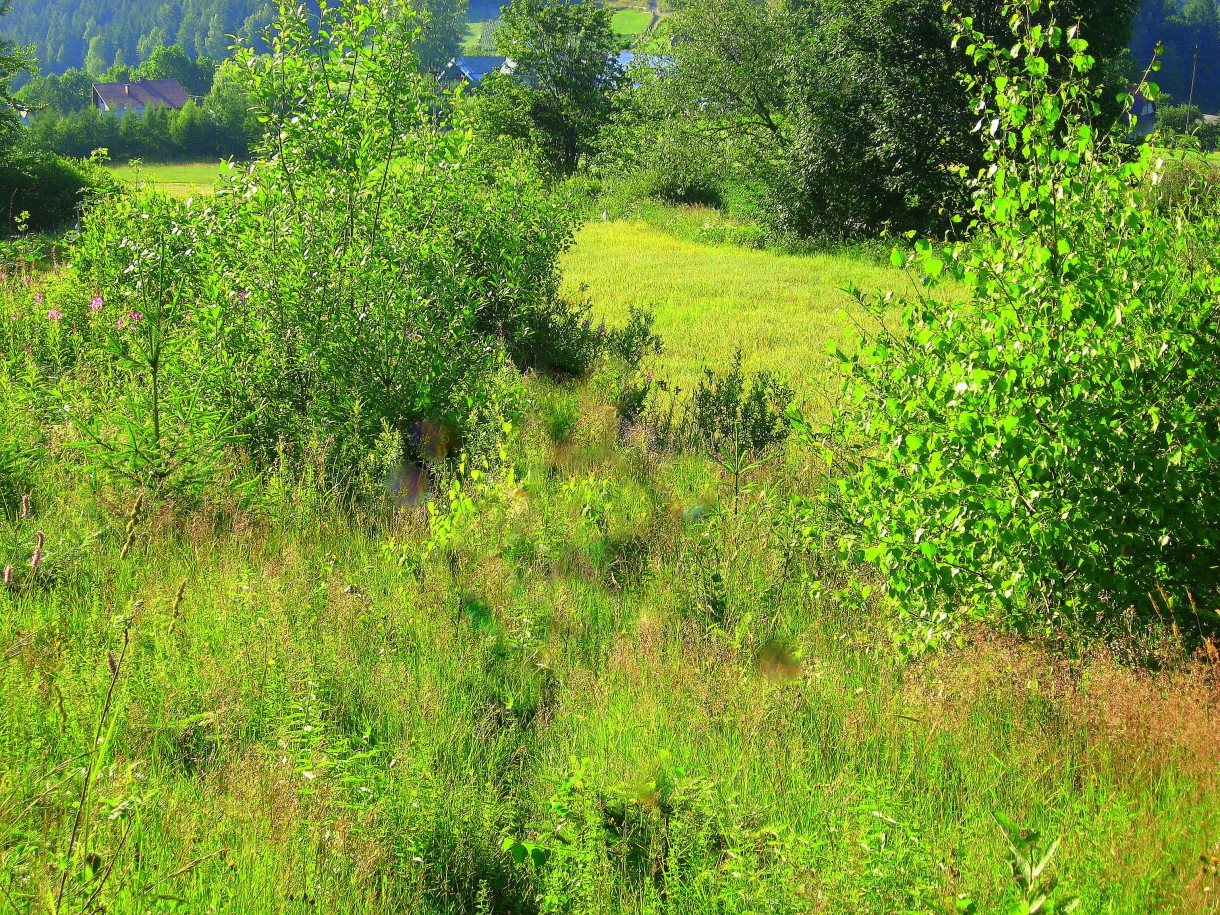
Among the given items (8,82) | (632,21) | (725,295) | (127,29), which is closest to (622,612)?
(725,295)

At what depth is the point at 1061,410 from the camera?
3.20m

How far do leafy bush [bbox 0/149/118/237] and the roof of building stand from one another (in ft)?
249

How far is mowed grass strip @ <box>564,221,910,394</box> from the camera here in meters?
10.6

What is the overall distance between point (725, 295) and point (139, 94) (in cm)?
10599

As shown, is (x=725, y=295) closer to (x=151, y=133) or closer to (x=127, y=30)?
(x=151, y=133)

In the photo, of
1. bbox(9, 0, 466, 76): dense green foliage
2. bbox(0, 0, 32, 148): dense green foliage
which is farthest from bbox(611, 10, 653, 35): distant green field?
bbox(0, 0, 32, 148): dense green foliage

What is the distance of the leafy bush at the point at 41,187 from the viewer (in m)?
26.8

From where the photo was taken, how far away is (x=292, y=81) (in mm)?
5961

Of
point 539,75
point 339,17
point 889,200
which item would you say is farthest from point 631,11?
point 339,17

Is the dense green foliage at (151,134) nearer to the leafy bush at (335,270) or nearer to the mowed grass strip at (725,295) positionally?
the mowed grass strip at (725,295)

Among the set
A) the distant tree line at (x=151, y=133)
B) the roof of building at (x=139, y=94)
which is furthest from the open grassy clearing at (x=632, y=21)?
the distant tree line at (x=151, y=133)

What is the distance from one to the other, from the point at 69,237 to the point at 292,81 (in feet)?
17.4

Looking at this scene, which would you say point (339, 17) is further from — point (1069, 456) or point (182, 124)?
point (182, 124)

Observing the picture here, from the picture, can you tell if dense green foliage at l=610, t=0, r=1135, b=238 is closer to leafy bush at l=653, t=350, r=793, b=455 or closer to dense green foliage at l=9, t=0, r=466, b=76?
leafy bush at l=653, t=350, r=793, b=455
